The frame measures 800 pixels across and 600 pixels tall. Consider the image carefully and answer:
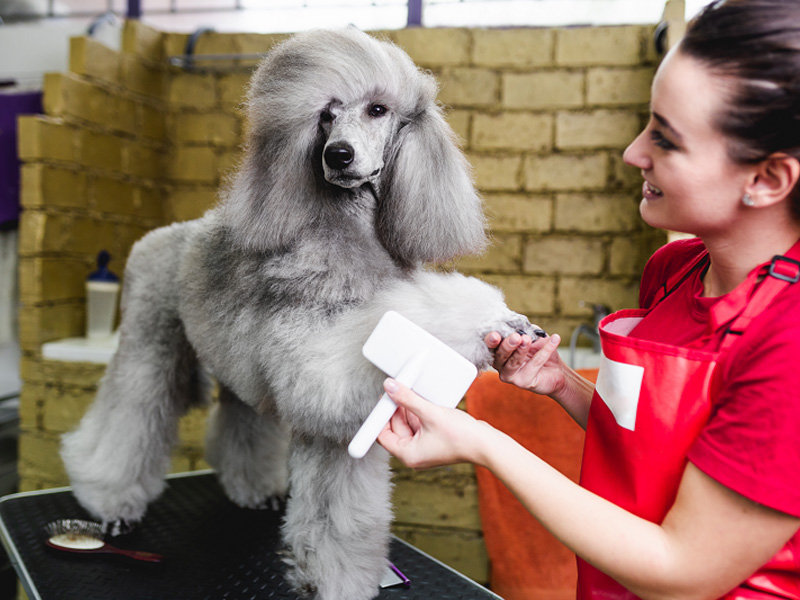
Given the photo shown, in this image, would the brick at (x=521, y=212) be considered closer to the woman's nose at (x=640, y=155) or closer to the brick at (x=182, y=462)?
the brick at (x=182, y=462)

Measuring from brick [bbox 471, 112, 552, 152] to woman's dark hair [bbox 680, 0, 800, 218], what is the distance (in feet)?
4.97

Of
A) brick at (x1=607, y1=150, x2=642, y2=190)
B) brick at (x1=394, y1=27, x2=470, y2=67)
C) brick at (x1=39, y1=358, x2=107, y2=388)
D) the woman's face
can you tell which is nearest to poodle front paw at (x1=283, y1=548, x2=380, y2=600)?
the woman's face

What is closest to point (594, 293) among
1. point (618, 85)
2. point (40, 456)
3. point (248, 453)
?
point (618, 85)

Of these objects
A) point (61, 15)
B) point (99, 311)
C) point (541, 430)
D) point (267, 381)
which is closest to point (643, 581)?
point (267, 381)

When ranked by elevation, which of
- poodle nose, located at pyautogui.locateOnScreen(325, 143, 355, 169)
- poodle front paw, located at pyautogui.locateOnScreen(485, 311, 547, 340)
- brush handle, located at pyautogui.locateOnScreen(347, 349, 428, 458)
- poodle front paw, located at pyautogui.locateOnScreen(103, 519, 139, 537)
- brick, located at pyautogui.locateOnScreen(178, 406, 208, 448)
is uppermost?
poodle nose, located at pyautogui.locateOnScreen(325, 143, 355, 169)

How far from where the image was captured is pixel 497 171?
81.7 inches

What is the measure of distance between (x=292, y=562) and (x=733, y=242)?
725mm

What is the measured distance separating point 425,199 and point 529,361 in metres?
0.25

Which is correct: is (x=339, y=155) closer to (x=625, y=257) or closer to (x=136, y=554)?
(x=136, y=554)

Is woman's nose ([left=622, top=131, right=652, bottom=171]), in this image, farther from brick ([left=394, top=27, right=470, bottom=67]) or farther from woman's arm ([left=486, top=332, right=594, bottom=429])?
brick ([left=394, top=27, right=470, bottom=67])

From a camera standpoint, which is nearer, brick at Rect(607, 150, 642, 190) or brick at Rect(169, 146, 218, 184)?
brick at Rect(607, 150, 642, 190)

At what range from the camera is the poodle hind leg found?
1298 mm

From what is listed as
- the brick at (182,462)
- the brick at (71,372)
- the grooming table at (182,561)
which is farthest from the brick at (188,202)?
the grooming table at (182,561)

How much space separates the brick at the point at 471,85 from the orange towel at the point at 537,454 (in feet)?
3.27
